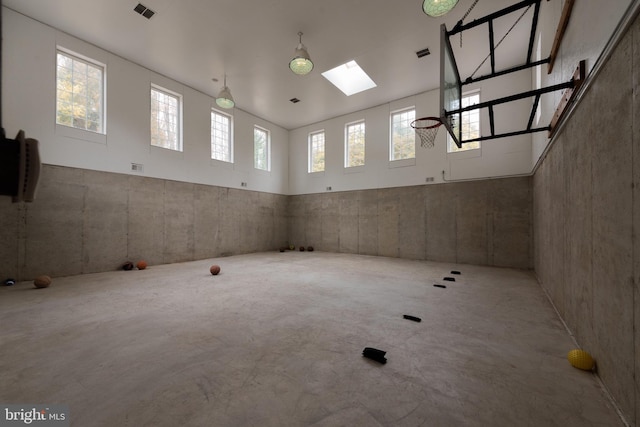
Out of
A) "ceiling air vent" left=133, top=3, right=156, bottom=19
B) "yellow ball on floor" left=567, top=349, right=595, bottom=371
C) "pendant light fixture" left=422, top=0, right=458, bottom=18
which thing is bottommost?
"yellow ball on floor" left=567, top=349, right=595, bottom=371

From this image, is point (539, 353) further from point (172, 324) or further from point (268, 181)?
point (268, 181)

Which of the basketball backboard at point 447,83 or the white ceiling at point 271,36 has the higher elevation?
the white ceiling at point 271,36

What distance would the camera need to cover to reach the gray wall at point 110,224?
17.6 feet

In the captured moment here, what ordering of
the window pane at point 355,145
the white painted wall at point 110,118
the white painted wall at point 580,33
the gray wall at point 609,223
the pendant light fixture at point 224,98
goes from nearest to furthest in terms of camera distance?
the gray wall at point 609,223 → the white painted wall at point 580,33 → the white painted wall at point 110,118 → the pendant light fixture at point 224,98 → the window pane at point 355,145

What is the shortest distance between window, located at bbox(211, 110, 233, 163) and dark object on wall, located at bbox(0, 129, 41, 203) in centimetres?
813

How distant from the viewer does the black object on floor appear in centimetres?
237

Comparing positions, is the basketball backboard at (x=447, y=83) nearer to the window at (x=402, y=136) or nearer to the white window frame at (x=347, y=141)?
the window at (x=402, y=136)

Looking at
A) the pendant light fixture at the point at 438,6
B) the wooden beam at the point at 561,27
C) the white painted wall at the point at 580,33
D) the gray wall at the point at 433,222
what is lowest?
the gray wall at the point at 433,222

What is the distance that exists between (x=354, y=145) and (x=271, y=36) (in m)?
5.18

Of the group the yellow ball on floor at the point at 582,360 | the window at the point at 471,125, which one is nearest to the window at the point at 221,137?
the window at the point at 471,125

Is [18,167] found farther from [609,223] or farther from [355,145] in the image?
[355,145]


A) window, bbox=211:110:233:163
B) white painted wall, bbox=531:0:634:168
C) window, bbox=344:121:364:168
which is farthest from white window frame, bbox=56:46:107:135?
white painted wall, bbox=531:0:634:168

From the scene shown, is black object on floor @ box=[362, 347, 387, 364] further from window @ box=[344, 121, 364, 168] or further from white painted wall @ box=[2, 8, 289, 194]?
window @ box=[344, 121, 364, 168]

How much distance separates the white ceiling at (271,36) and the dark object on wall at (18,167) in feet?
17.4
